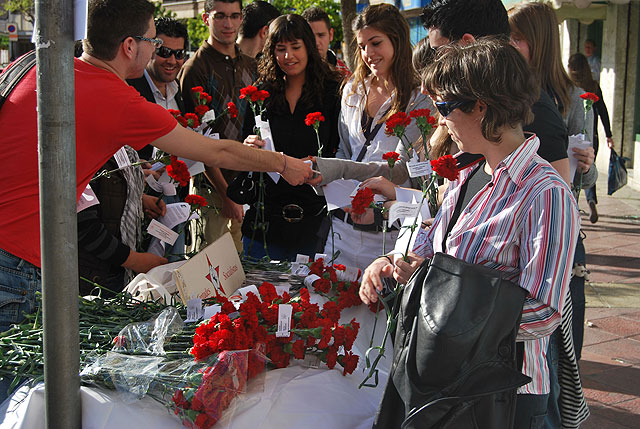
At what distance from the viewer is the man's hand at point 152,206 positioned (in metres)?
3.43

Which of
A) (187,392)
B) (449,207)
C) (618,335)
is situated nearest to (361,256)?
(449,207)

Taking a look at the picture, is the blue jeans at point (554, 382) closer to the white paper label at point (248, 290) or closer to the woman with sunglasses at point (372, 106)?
the white paper label at point (248, 290)

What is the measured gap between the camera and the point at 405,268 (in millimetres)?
2055

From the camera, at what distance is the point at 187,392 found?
6.42 feet

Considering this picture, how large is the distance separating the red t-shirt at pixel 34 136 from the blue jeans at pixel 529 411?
150cm

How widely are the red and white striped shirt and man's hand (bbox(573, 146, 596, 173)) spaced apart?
152cm

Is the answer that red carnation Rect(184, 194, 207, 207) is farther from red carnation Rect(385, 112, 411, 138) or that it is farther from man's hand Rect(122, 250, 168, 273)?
red carnation Rect(385, 112, 411, 138)

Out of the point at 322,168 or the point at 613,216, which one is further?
the point at 613,216

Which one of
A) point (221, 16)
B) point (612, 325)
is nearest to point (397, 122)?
point (221, 16)

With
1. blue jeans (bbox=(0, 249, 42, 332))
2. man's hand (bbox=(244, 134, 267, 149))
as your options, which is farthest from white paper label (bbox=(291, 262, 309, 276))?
blue jeans (bbox=(0, 249, 42, 332))

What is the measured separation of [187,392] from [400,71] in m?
2.01

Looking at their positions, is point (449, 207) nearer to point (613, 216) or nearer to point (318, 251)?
point (318, 251)

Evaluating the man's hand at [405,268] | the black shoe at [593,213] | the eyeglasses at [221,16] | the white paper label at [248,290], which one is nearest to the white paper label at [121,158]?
the white paper label at [248,290]

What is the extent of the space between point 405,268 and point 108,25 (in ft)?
4.57
